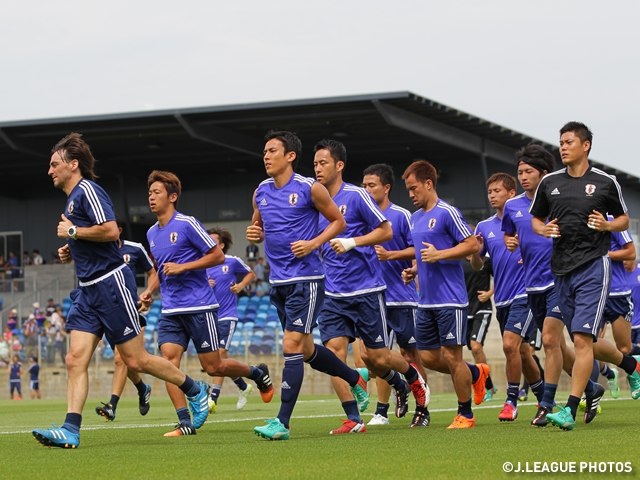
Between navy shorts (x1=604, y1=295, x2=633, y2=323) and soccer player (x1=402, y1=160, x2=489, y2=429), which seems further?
navy shorts (x1=604, y1=295, x2=633, y2=323)

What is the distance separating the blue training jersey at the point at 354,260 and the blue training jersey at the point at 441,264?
545 mm

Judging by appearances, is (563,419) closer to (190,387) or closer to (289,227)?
(289,227)

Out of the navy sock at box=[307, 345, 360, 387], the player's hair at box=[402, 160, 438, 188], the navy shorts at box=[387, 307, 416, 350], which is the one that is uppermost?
the player's hair at box=[402, 160, 438, 188]

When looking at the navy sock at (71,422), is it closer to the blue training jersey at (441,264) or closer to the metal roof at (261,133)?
the blue training jersey at (441,264)

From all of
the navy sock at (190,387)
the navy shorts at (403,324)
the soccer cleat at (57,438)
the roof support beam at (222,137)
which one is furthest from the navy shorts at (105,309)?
the roof support beam at (222,137)

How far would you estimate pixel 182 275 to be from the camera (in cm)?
1039

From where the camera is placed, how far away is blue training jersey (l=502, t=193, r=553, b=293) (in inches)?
389

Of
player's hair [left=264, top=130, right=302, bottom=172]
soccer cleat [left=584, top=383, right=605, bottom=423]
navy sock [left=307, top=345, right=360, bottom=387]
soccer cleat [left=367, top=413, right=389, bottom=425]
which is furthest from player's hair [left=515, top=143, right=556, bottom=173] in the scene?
soccer cleat [left=367, top=413, right=389, bottom=425]

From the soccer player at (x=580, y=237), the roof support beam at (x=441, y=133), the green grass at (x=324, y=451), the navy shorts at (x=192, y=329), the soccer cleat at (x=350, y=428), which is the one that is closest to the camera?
the green grass at (x=324, y=451)

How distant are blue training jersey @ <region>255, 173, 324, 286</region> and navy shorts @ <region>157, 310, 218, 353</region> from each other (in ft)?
6.64

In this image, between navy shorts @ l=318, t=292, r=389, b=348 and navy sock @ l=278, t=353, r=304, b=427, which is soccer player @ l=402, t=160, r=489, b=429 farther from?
navy sock @ l=278, t=353, r=304, b=427

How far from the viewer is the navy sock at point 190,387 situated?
9.03 metres

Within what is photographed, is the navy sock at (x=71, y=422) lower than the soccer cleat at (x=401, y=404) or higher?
higher

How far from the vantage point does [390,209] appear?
1095cm
